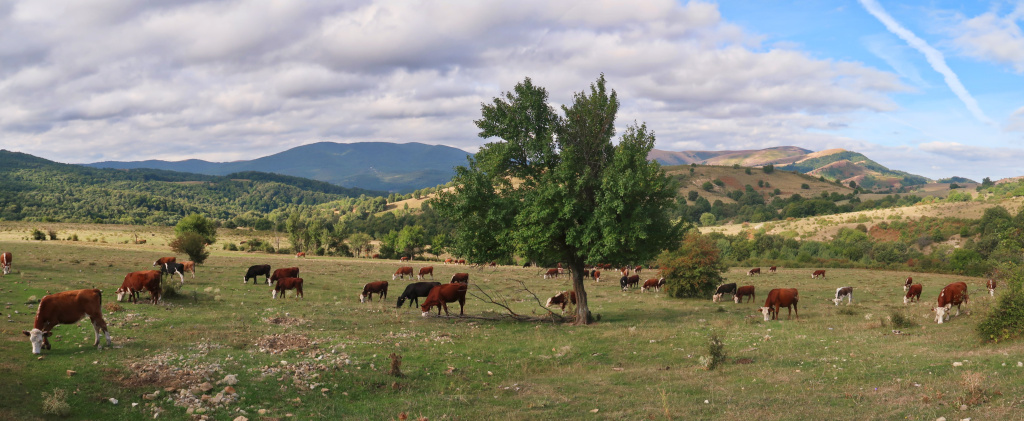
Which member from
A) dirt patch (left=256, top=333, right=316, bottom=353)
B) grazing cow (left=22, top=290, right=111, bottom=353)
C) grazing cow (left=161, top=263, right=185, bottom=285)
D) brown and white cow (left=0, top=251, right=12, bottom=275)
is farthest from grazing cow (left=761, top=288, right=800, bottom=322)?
brown and white cow (left=0, top=251, right=12, bottom=275)

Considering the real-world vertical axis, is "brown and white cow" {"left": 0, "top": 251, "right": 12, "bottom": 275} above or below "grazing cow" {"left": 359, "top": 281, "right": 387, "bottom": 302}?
above

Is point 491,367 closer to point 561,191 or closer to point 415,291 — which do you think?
point 561,191

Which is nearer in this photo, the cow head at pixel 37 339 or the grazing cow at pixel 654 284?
the cow head at pixel 37 339

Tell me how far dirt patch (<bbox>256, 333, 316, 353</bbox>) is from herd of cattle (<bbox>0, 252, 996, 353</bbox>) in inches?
165

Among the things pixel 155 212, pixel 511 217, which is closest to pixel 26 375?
pixel 511 217

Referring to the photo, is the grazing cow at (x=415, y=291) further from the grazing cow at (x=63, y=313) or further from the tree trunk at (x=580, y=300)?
the grazing cow at (x=63, y=313)

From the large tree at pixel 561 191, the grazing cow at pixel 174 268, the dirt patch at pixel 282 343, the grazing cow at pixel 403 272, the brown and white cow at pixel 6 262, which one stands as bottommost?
the grazing cow at pixel 403 272

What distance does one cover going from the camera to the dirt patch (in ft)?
53.6

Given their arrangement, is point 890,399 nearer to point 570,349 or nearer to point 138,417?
point 570,349

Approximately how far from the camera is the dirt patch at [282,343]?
16328 mm

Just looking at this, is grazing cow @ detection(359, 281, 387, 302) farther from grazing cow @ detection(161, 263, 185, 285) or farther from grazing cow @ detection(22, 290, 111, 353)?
grazing cow @ detection(22, 290, 111, 353)

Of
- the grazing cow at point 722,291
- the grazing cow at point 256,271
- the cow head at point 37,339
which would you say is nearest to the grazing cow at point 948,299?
the grazing cow at point 722,291

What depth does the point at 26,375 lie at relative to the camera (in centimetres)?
1166

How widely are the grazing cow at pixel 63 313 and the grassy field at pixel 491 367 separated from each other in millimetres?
508
